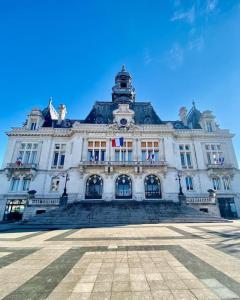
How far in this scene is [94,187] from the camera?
27.4 meters

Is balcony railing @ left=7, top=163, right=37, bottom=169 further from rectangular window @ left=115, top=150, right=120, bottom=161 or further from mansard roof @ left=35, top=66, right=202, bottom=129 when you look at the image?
rectangular window @ left=115, top=150, right=120, bottom=161

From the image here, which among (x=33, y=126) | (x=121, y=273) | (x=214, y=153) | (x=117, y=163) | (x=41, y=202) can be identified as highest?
(x=33, y=126)

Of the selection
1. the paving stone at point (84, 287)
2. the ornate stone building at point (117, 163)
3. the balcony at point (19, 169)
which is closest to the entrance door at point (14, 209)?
the ornate stone building at point (117, 163)

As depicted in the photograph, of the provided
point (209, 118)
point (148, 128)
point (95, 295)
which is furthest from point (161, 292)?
point (209, 118)

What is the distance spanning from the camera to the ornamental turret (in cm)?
3728

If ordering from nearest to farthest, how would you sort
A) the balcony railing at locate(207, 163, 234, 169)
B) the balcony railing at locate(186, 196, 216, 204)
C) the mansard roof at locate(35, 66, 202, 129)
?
the balcony railing at locate(186, 196, 216, 204)
the balcony railing at locate(207, 163, 234, 169)
the mansard roof at locate(35, 66, 202, 129)

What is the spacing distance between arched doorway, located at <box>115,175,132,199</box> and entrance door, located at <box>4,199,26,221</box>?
15389mm

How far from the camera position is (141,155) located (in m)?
29.1

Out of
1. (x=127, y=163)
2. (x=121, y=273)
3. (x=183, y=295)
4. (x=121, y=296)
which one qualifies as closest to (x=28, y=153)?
(x=127, y=163)

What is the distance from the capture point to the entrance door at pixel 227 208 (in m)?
26.8

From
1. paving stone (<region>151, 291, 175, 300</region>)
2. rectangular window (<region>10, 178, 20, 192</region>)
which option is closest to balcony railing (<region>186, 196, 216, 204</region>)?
paving stone (<region>151, 291, 175, 300</region>)

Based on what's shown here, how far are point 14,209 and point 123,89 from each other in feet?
107

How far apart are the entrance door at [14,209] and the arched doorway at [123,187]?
15.4m

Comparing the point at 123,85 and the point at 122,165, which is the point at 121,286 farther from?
the point at 123,85
